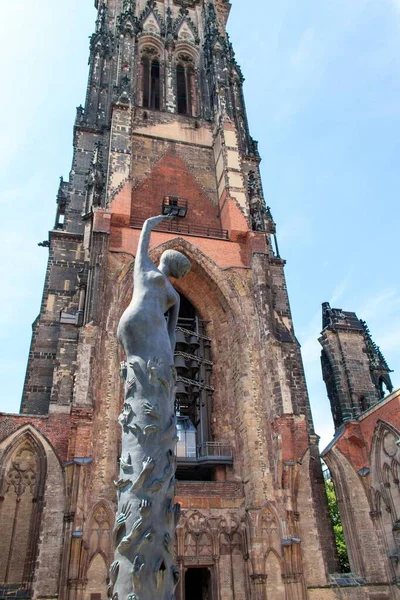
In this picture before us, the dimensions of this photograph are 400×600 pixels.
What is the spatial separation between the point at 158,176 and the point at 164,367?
15.3 m

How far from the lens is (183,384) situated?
14984mm

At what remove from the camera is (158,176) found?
19.6 meters

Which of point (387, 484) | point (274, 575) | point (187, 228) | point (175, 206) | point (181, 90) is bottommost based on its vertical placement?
point (274, 575)

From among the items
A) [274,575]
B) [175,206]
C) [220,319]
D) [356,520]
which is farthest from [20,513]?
[175,206]

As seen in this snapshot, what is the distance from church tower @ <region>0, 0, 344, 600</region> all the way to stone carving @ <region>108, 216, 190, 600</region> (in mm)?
6565

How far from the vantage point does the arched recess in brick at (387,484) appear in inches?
515

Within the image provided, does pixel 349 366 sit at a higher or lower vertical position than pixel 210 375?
higher

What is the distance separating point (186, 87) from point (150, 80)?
72.5 inches

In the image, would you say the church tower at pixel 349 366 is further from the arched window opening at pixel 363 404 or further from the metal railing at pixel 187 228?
the metal railing at pixel 187 228

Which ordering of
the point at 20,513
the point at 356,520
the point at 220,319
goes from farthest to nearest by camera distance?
1. the point at 220,319
2. the point at 356,520
3. the point at 20,513

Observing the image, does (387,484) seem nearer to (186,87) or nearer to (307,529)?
(307,529)

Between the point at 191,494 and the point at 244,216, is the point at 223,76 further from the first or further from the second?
the point at 191,494

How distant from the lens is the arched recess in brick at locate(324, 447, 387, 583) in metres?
13.0

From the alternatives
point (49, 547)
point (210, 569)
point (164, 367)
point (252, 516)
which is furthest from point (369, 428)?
point (164, 367)
